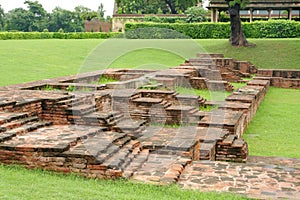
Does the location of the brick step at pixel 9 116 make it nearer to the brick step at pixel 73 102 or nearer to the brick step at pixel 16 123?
the brick step at pixel 16 123

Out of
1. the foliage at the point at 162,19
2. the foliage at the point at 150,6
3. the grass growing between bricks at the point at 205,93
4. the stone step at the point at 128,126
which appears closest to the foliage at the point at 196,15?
the foliage at the point at 162,19

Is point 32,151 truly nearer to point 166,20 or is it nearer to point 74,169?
point 74,169

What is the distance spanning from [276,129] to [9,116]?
4812mm

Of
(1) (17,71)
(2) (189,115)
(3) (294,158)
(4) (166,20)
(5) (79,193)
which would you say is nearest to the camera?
(5) (79,193)

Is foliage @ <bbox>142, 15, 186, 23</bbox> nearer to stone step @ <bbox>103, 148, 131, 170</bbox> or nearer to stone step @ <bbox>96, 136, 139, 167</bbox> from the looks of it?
stone step @ <bbox>96, 136, 139, 167</bbox>

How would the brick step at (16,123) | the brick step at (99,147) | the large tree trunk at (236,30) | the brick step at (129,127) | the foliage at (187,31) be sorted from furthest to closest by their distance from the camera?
the foliage at (187,31) → the large tree trunk at (236,30) → the brick step at (129,127) → the brick step at (16,123) → the brick step at (99,147)

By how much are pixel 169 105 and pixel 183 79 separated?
3487 millimetres

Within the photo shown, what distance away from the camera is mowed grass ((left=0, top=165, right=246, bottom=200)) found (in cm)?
354

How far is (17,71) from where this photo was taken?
12.2m

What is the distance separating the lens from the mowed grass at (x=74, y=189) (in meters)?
3.54

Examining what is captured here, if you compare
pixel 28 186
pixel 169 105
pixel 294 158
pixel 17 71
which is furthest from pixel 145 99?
pixel 17 71

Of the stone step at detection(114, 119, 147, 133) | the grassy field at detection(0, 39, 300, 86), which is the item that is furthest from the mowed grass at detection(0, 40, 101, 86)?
the stone step at detection(114, 119, 147, 133)

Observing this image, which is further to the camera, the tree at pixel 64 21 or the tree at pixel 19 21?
the tree at pixel 64 21

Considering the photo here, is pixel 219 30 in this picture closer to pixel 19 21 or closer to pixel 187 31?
pixel 187 31
